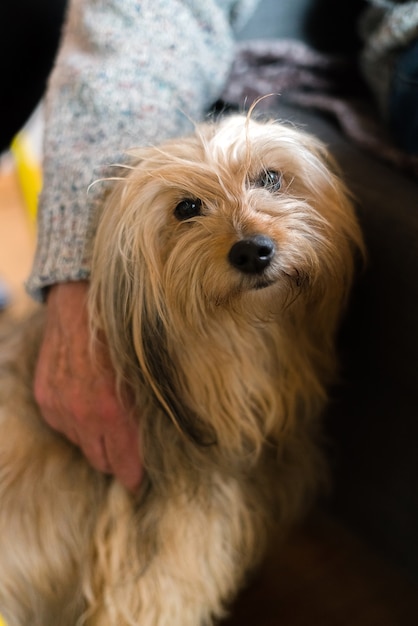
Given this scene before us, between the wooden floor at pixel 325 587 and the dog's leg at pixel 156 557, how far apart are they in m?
0.28

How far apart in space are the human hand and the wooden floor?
425 mm

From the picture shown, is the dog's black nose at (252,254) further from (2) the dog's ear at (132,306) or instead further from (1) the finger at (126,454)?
(1) the finger at (126,454)

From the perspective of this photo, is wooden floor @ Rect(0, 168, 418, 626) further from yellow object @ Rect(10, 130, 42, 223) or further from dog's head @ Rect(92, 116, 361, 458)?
yellow object @ Rect(10, 130, 42, 223)

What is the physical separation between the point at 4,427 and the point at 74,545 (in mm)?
187

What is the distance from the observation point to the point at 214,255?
0.75 m

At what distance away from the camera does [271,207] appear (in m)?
0.78

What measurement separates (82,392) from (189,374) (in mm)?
140

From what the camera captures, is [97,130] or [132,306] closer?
[132,306]

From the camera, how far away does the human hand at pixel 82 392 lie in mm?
851

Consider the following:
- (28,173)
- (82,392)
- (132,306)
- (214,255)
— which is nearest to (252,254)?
(214,255)

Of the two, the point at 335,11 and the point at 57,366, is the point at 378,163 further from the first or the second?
the point at 57,366

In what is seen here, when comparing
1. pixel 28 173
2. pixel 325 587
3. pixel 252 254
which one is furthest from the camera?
pixel 28 173

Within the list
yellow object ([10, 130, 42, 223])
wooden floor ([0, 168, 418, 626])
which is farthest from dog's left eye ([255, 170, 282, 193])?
yellow object ([10, 130, 42, 223])

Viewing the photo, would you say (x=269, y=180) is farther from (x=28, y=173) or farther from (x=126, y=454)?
(x=28, y=173)
